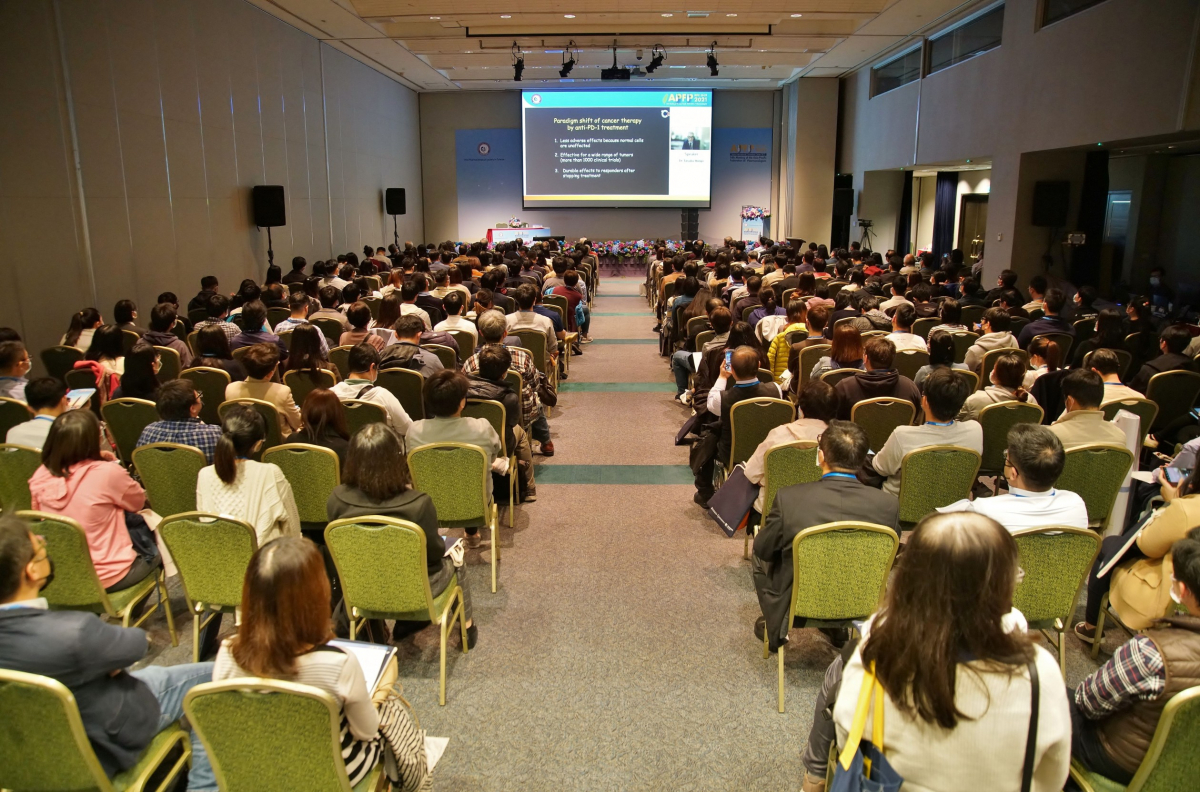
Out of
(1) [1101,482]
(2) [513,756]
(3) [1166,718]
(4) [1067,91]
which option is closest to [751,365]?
(1) [1101,482]

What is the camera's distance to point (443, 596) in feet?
11.5

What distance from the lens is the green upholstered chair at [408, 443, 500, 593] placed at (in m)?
4.14

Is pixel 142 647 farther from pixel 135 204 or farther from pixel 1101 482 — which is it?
pixel 135 204

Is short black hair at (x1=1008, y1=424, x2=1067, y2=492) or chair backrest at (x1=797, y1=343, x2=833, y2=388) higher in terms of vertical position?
short black hair at (x1=1008, y1=424, x2=1067, y2=492)

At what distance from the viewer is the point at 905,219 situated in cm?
1972

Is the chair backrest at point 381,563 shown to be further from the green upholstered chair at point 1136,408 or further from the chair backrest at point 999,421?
the green upholstered chair at point 1136,408

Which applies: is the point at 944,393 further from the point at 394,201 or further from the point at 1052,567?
the point at 394,201

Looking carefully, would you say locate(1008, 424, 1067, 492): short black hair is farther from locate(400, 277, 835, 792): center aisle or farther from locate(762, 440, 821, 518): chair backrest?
locate(400, 277, 835, 792): center aisle

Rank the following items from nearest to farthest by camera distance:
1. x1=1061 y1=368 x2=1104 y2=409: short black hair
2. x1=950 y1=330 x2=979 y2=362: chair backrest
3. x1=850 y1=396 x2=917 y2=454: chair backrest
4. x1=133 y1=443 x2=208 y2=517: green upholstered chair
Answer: x1=133 y1=443 x2=208 y2=517: green upholstered chair
x1=1061 y1=368 x2=1104 y2=409: short black hair
x1=850 y1=396 x2=917 y2=454: chair backrest
x1=950 y1=330 x2=979 y2=362: chair backrest

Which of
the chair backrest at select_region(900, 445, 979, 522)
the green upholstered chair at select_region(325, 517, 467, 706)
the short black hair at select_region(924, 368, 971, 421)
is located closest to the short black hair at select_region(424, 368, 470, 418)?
the green upholstered chair at select_region(325, 517, 467, 706)

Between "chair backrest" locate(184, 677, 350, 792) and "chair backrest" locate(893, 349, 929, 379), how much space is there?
5.56 meters

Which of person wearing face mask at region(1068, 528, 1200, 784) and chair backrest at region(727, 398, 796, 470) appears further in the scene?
chair backrest at region(727, 398, 796, 470)

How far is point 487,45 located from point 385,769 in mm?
15765

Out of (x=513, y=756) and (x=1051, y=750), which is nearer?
(x=1051, y=750)
